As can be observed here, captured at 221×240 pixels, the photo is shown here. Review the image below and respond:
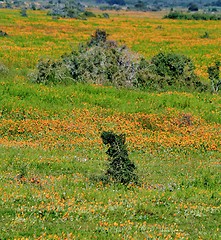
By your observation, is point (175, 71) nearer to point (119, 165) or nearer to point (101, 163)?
point (101, 163)

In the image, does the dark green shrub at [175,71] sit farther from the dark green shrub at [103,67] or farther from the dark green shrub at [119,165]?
the dark green shrub at [119,165]

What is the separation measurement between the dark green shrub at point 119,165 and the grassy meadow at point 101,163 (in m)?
0.26

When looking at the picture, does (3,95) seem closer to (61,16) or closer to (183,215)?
(183,215)

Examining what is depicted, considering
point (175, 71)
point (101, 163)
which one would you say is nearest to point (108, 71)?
point (175, 71)

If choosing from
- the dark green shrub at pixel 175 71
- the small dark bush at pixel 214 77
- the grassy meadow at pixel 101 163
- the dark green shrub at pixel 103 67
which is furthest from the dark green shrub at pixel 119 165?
the small dark bush at pixel 214 77

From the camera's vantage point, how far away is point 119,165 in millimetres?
10930

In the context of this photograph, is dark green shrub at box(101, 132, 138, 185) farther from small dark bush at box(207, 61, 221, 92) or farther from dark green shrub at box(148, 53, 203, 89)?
small dark bush at box(207, 61, 221, 92)

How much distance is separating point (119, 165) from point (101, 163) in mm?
1679

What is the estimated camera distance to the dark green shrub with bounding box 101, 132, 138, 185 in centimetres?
1081

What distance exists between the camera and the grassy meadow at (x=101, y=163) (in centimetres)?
838

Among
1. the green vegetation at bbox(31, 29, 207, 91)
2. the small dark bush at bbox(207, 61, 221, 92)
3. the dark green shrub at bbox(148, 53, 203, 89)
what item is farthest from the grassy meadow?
the dark green shrub at bbox(148, 53, 203, 89)

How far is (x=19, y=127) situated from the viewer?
15070mm

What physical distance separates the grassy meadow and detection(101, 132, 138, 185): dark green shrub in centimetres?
26

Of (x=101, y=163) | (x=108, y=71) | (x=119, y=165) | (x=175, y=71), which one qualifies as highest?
(x=119, y=165)
